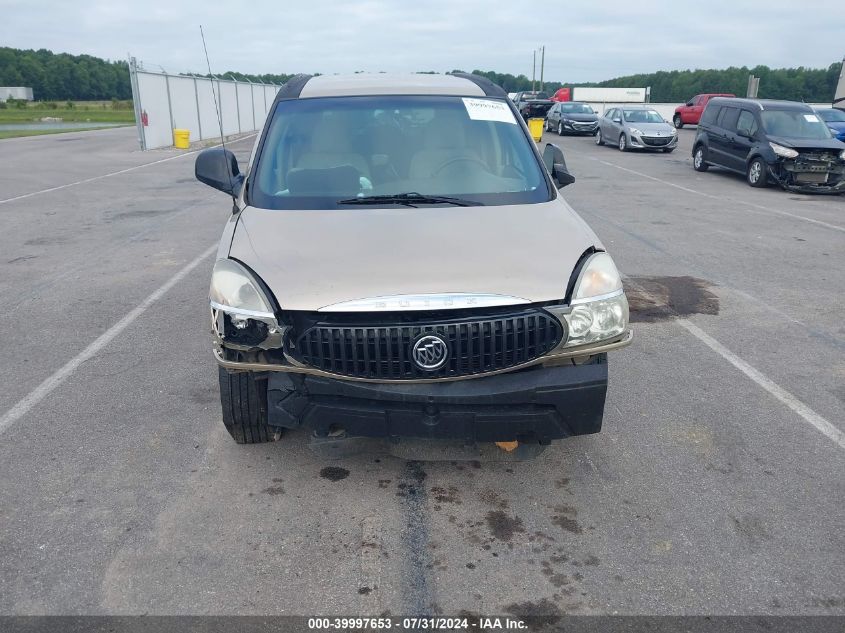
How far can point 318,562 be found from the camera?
3068 mm

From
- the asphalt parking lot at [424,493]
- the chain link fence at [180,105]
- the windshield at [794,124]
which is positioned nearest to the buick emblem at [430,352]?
the asphalt parking lot at [424,493]

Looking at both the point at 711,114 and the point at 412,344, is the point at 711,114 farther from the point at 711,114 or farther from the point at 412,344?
A: the point at 412,344

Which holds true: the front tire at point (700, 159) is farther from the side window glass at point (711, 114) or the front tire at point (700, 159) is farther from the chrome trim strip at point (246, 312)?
the chrome trim strip at point (246, 312)

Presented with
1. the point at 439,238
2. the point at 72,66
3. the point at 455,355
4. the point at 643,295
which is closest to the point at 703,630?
the point at 455,355

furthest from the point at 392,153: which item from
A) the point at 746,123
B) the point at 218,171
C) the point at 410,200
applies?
the point at 746,123

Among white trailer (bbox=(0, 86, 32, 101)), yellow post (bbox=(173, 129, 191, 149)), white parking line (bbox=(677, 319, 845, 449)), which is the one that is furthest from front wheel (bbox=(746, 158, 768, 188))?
white trailer (bbox=(0, 86, 32, 101))

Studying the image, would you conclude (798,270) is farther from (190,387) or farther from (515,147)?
(190,387)

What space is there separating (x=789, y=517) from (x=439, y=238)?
2.14 metres

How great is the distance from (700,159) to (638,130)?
6035 mm

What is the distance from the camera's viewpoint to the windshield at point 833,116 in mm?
22216

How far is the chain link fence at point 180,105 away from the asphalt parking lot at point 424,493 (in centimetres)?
1683

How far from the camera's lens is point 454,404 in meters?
3.19

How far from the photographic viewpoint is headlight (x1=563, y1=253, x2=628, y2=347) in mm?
3287

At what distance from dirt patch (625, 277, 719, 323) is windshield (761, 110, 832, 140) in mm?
9667
